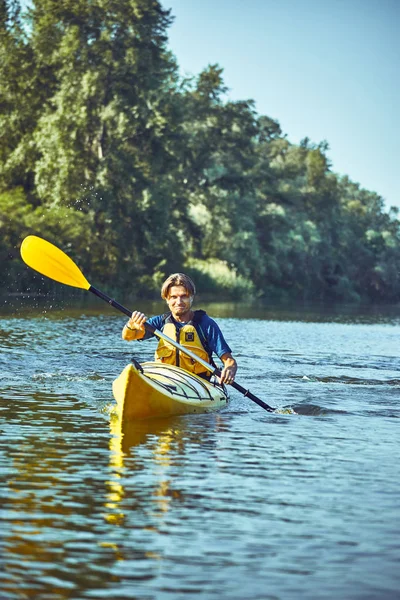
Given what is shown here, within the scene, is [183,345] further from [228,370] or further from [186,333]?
[228,370]

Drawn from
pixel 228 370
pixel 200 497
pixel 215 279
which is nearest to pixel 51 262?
pixel 228 370

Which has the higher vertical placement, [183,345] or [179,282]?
[179,282]

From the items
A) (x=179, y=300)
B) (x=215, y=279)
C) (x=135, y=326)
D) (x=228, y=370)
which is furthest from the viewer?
(x=215, y=279)

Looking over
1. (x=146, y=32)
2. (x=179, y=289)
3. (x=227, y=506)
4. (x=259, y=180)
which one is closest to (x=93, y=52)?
(x=146, y=32)

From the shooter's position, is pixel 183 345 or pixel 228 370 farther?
pixel 183 345

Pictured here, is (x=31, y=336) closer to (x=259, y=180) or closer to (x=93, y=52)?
(x=93, y=52)

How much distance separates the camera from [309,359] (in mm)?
15844

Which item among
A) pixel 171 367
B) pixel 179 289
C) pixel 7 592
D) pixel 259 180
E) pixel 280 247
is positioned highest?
pixel 259 180

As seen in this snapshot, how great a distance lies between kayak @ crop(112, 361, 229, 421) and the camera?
827cm

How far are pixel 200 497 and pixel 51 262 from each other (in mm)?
5264

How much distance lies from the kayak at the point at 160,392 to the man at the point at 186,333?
0.24 meters

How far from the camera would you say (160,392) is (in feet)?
27.6

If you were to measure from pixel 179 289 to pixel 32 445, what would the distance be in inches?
94.5

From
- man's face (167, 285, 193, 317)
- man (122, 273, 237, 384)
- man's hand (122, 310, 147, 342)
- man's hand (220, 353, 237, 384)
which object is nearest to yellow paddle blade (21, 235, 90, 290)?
man (122, 273, 237, 384)
